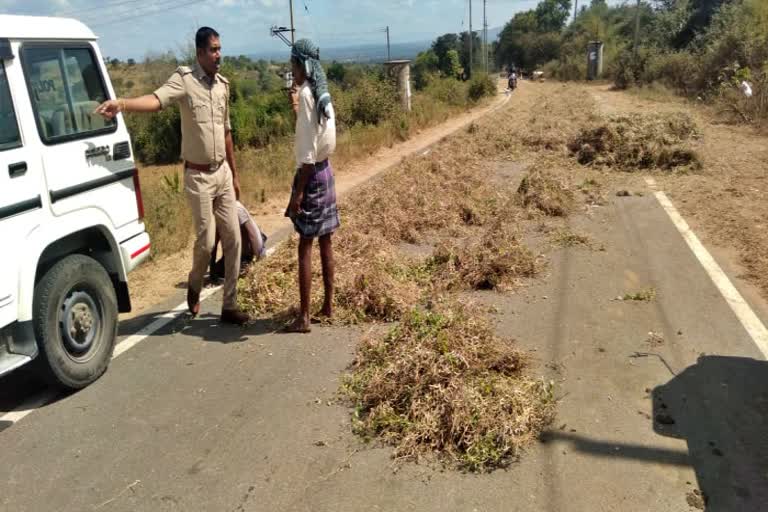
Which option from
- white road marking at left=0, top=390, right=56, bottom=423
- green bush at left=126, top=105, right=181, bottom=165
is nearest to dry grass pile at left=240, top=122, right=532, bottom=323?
white road marking at left=0, top=390, right=56, bottom=423

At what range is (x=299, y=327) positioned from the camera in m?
5.21

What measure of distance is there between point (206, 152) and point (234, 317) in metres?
1.43

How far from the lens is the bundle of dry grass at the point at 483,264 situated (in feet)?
20.2

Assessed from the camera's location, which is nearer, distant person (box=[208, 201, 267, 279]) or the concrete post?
distant person (box=[208, 201, 267, 279])

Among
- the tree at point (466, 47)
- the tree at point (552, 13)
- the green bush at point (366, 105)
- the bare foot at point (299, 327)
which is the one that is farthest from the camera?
the tree at point (552, 13)

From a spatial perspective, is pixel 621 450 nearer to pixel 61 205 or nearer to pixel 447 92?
pixel 61 205

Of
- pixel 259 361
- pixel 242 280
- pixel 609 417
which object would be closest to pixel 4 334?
pixel 259 361

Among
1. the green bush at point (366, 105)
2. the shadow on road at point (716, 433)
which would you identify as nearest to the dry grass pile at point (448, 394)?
the shadow on road at point (716, 433)

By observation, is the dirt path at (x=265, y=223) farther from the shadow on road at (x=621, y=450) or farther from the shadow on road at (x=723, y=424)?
the shadow on road at (x=723, y=424)

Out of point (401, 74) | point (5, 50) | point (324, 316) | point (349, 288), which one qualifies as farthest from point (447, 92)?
point (5, 50)

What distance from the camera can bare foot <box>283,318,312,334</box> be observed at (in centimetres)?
520

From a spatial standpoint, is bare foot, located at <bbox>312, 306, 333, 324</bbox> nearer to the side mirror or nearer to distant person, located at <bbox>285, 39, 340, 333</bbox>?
distant person, located at <bbox>285, 39, 340, 333</bbox>

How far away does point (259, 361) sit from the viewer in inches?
187

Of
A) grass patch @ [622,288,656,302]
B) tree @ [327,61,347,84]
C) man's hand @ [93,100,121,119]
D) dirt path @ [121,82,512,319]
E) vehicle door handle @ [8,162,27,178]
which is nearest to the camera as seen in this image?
vehicle door handle @ [8,162,27,178]
